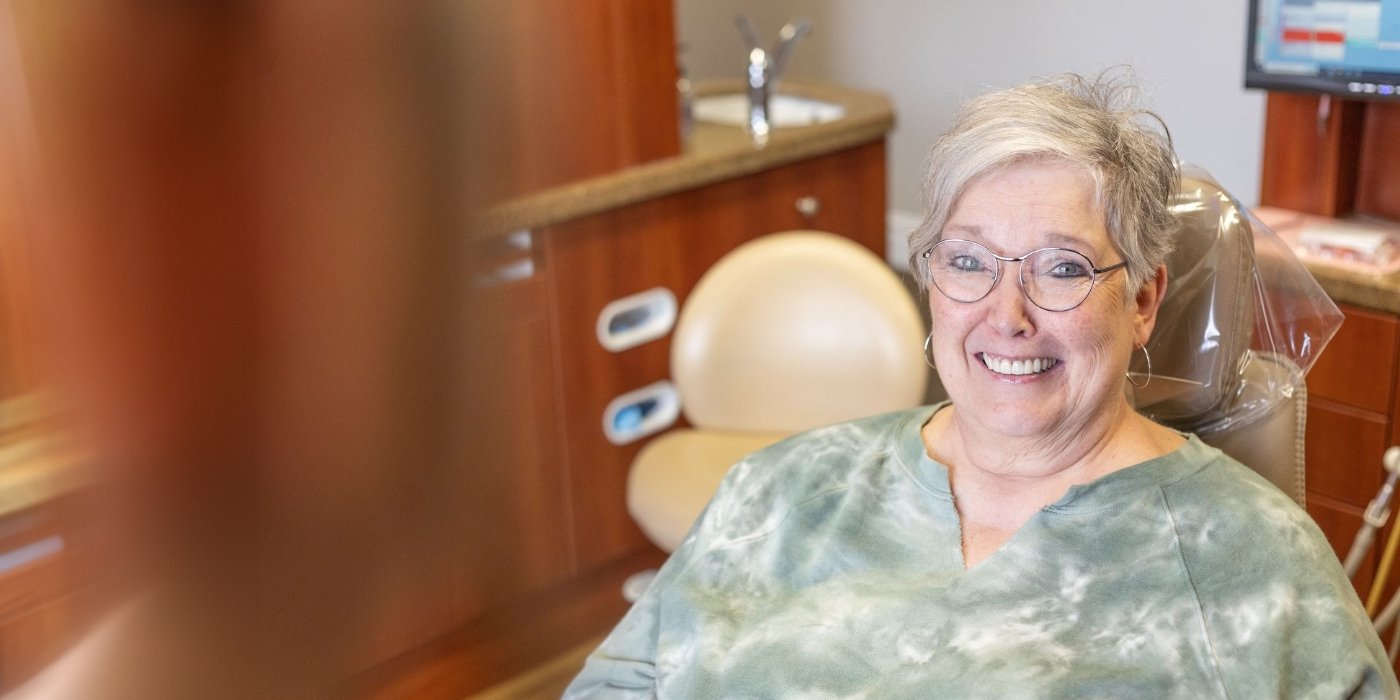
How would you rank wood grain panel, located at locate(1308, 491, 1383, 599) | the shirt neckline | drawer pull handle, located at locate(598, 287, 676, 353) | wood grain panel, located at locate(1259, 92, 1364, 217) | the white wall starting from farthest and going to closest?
the white wall < drawer pull handle, located at locate(598, 287, 676, 353) < wood grain panel, located at locate(1259, 92, 1364, 217) < wood grain panel, located at locate(1308, 491, 1383, 599) < the shirt neckline

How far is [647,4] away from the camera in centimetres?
278

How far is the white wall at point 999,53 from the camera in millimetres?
3355

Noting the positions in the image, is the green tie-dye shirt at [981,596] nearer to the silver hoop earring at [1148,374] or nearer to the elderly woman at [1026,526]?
the elderly woman at [1026,526]

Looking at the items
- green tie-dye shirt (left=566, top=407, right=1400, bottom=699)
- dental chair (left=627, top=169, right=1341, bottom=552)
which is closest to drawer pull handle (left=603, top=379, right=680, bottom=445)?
dental chair (left=627, top=169, right=1341, bottom=552)

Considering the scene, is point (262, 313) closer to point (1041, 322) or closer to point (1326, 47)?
point (1041, 322)

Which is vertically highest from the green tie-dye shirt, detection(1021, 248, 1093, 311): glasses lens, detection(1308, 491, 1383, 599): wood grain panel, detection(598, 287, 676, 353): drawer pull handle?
detection(1021, 248, 1093, 311): glasses lens

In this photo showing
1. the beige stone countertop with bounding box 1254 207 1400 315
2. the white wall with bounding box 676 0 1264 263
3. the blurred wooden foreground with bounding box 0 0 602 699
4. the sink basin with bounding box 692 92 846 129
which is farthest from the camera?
the sink basin with bounding box 692 92 846 129

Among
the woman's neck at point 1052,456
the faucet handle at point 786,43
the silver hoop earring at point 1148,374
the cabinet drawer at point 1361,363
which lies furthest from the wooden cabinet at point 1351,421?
the faucet handle at point 786,43

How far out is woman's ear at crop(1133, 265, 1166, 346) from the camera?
57.8 inches

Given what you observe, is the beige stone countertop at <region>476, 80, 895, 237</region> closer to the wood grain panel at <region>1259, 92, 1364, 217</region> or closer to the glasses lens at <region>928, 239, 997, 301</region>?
the wood grain panel at <region>1259, 92, 1364, 217</region>

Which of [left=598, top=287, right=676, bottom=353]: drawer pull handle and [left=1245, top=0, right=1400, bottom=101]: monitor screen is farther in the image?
[left=598, top=287, right=676, bottom=353]: drawer pull handle

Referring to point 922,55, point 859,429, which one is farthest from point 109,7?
point 922,55

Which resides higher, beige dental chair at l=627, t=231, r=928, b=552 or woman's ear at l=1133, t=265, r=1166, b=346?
woman's ear at l=1133, t=265, r=1166, b=346

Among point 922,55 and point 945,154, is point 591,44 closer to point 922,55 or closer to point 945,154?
point 945,154
